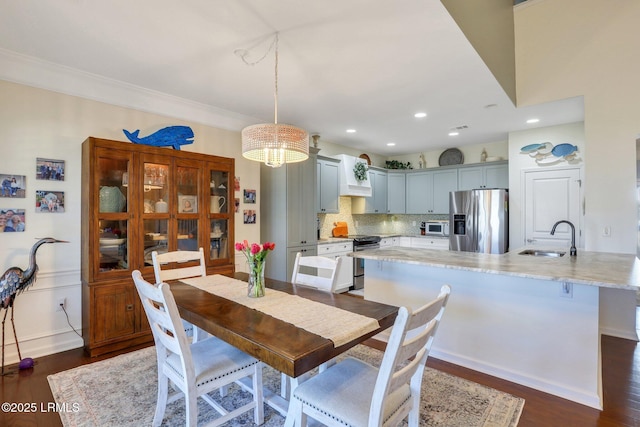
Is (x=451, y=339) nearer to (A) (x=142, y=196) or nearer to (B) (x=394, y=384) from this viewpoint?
(B) (x=394, y=384)

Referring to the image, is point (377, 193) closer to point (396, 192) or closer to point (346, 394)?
point (396, 192)

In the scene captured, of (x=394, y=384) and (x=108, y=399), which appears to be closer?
(x=394, y=384)

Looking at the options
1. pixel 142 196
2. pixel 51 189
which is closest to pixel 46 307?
pixel 51 189

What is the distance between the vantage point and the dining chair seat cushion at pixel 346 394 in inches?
50.9

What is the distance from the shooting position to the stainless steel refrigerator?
15.5 feet

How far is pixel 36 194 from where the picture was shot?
2725 millimetres

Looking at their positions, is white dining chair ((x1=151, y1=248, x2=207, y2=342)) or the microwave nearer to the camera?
white dining chair ((x1=151, y1=248, x2=207, y2=342))

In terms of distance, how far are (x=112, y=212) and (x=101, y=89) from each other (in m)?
1.26

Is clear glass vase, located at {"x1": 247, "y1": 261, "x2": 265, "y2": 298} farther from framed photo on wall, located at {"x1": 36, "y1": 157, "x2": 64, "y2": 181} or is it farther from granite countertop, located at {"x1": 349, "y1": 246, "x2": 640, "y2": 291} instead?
framed photo on wall, located at {"x1": 36, "y1": 157, "x2": 64, "y2": 181}

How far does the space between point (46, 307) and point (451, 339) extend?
3.69 m

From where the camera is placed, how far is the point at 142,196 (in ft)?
9.82

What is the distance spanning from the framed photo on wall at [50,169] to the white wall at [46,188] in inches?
1.5

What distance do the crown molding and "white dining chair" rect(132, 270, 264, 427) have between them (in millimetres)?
2379

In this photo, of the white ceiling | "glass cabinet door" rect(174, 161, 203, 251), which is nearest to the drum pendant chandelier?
the white ceiling
